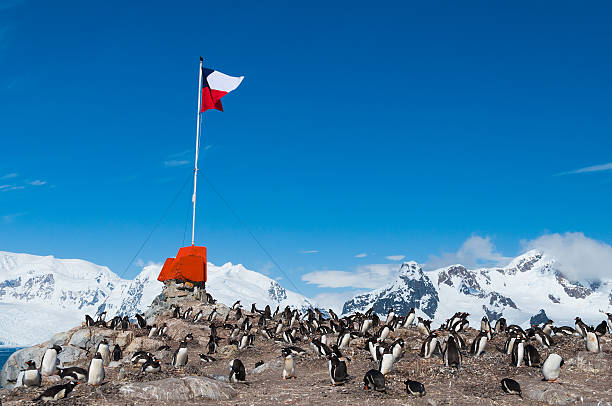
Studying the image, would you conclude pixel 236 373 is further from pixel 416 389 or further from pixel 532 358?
pixel 532 358

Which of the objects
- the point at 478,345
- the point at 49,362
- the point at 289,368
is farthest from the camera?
the point at 49,362

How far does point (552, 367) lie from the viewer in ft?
66.7

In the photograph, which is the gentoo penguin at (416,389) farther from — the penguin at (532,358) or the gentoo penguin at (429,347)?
the penguin at (532,358)

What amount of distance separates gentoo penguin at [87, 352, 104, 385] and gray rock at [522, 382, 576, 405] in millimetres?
16527

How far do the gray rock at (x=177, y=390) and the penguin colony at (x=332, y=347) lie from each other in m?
2.41

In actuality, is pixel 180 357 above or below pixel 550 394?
above

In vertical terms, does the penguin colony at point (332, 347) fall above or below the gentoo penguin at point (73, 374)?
above

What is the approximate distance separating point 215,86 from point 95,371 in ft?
99.9

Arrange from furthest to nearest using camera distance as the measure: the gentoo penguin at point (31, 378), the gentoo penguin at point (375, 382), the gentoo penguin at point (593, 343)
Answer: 1. the gentoo penguin at point (593, 343)
2. the gentoo penguin at point (31, 378)
3. the gentoo penguin at point (375, 382)

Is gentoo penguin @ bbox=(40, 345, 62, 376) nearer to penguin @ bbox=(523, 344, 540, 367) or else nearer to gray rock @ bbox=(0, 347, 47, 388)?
gray rock @ bbox=(0, 347, 47, 388)

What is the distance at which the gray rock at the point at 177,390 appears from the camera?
61.6 ft

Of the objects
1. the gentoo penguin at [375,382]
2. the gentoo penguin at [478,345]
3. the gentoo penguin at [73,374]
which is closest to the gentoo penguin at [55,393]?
the gentoo penguin at [73,374]

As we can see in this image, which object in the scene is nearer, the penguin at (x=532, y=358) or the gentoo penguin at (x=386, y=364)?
the gentoo penguin at (x=386, y=364)

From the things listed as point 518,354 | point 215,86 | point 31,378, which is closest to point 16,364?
point 31,378
